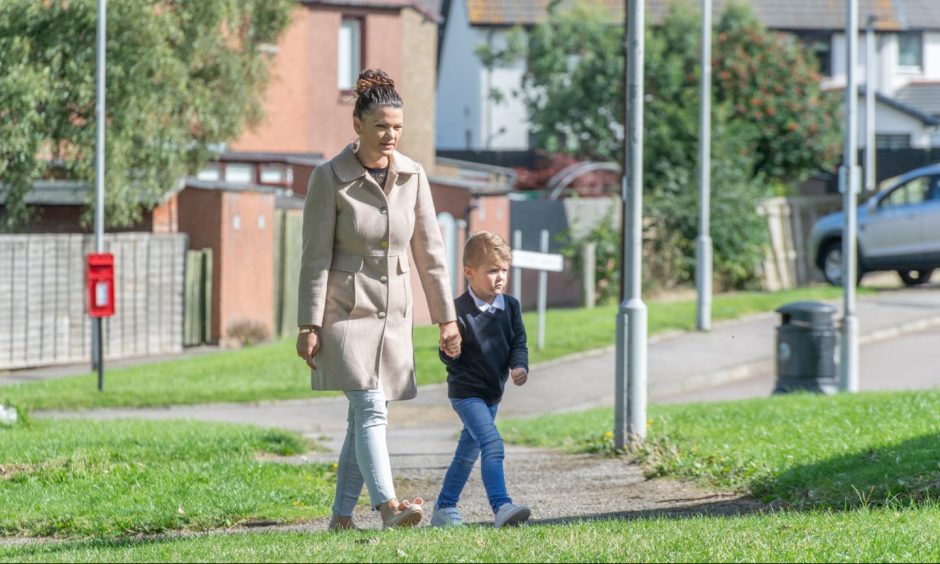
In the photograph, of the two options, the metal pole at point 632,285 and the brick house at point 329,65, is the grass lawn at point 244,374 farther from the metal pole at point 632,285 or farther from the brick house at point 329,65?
the brick house at point 329,65

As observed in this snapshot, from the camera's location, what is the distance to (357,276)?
7039mm

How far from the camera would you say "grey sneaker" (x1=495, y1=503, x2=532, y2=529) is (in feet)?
24.3

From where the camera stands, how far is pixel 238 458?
1023 cm

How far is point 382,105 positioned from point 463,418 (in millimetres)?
1663

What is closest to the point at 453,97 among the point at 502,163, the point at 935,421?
the point at 502,163

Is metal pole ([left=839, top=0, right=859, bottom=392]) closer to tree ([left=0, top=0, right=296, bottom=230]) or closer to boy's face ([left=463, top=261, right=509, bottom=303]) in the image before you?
tree ([left=0, top=0, right=296, bottom=230])

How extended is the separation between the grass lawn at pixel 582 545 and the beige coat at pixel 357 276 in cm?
72

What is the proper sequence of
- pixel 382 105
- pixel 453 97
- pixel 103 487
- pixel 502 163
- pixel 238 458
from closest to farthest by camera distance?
pixel 382 105 < pixel 103 487 < pixel 238 458 < pixel 502 163 < pixel 453 97

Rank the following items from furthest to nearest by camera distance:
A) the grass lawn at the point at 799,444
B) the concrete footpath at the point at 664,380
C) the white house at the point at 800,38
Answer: the white house at the point at 800,38
the concrete footpath at the point at 664,380
the grass lawn at the point at 799,444

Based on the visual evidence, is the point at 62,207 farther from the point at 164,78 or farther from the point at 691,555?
the point at 691,555

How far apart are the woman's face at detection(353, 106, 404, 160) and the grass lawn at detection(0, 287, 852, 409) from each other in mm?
8842

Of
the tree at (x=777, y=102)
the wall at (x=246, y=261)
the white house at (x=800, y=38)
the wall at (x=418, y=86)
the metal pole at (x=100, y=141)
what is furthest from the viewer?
the white house at (x=800, y=38)

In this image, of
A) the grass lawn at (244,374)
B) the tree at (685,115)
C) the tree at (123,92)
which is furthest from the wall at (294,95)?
the tree at (123,92)

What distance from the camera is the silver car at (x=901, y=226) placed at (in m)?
28.6
